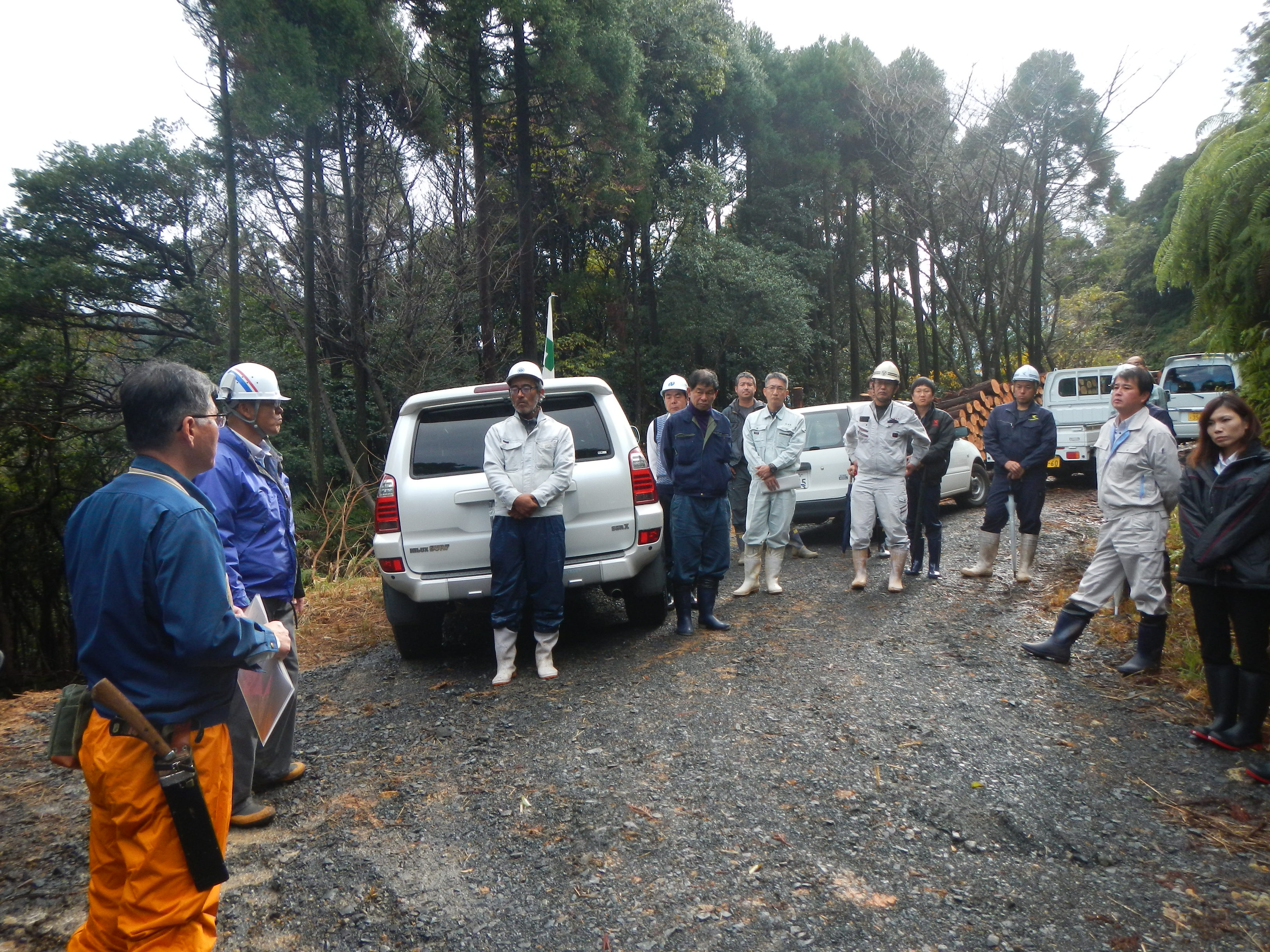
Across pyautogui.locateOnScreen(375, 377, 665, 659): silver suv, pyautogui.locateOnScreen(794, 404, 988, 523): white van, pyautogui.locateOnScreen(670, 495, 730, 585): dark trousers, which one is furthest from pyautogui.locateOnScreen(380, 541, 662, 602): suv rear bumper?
pyautogui.locateOnScreen(794, 404, 988, 523): white van

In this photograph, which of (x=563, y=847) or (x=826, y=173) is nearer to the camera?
(x=563, y=847)

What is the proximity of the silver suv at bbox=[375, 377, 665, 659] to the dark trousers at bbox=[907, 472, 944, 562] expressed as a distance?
3384 mm

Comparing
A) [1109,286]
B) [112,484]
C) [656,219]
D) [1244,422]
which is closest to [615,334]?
[656,219]

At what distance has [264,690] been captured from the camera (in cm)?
287

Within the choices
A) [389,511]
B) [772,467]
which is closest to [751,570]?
[772,467]

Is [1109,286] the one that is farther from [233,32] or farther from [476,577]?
[476,577]

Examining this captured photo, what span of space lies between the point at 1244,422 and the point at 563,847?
3779mm

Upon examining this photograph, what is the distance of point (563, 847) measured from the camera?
3.25 meters

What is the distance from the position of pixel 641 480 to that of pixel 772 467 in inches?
71.6

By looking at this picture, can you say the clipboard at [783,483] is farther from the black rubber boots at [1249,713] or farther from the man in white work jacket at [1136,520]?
the black rubber boots at [1249,713]

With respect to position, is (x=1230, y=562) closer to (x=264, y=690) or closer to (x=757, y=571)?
(x=757, y=571)

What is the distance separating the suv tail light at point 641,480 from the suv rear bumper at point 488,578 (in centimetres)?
32

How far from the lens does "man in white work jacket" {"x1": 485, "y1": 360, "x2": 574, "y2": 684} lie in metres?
5.05

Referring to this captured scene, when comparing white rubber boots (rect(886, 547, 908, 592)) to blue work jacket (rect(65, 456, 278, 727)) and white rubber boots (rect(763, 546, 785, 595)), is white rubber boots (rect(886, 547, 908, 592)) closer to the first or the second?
white rubber boots (rect(763, 546, 785, 595))
